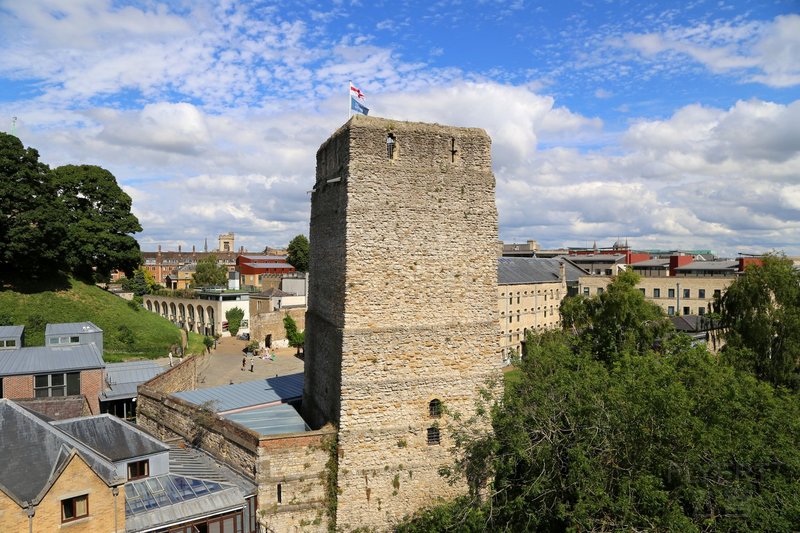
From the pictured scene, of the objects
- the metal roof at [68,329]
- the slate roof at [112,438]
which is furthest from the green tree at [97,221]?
the slate roof at [112,438]

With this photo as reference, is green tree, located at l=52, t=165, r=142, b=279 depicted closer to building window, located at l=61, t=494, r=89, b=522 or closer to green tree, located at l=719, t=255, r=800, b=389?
building window, located at l=61, t=494, r=89, b=522

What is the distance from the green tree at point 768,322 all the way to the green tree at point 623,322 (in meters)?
3.85

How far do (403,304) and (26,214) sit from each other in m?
28.6

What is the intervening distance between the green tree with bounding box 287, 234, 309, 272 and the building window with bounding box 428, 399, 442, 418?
63.9m

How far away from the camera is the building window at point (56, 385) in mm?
22141

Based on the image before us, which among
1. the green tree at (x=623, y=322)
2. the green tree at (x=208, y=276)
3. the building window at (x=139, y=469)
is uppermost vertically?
the green tree at (x=208, y=276)

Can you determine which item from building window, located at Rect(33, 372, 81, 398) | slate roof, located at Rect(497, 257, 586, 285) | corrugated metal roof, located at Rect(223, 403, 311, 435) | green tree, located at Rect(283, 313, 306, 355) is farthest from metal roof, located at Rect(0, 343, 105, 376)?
slate roof, located at Rect(497, 257, 586, 285)

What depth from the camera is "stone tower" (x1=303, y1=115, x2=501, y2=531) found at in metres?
14.9

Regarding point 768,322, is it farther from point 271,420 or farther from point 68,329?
point 68,329

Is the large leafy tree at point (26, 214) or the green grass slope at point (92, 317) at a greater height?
the large leafy tree at point (26, 214)

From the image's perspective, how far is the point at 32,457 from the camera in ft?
44.3

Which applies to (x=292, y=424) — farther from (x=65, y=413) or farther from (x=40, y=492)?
(x=65, y=413)

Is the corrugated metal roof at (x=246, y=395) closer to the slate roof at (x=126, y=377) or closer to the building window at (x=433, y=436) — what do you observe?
the slate roof at (x=126, y=377)

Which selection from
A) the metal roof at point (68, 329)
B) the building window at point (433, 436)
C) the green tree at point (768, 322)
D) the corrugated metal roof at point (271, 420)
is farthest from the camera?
the metal roof at point (68, 329)
